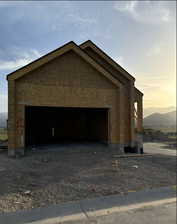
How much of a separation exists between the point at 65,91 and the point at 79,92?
0.95 m

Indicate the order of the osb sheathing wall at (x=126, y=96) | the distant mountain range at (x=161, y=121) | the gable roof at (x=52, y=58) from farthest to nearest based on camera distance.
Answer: the distant mountain range at (x=161, y=121)
the osb sheathing wall at (x=126, y=96)
the gable roof at (x=52, y=58)

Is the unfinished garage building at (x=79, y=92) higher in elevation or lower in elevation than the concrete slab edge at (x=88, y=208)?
higher

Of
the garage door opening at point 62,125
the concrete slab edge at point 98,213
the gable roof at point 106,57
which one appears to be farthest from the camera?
the garage door opening at point 62,125

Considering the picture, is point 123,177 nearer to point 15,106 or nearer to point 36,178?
point 36,178

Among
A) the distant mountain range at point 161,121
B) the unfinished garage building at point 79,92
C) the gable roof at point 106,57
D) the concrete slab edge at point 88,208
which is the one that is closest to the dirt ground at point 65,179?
the concrete slab edge at point 88,208

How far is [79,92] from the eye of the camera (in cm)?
1259

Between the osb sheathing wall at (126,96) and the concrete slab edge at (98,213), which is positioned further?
the osb sheathing wall at (126,96)

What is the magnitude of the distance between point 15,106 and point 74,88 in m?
3.88

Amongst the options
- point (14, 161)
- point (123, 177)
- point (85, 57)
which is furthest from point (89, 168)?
point (85, 57)

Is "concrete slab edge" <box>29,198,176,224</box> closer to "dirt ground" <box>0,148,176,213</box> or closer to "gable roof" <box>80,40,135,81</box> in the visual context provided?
"dirt ground" <box>0,148,176,213</box>

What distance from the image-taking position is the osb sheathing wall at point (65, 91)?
11.4 metres

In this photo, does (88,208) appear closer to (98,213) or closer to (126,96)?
(98,213)

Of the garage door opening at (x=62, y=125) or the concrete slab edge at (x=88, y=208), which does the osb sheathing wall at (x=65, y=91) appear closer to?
the garage door opening at (x=62, y=125)

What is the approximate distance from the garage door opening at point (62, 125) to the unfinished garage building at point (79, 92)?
257 centimetres
